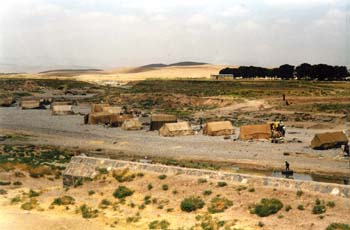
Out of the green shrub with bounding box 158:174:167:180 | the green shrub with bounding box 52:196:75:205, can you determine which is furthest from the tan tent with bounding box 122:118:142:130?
the green shrub with bounding box 158:174:167:180

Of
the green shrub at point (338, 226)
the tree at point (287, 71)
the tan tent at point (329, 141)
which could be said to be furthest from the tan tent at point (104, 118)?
the tree at point (287, 71)

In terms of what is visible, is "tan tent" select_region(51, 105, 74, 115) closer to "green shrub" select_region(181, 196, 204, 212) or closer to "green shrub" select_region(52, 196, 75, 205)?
"green shrub" select_region(52, 196, 75, 205)

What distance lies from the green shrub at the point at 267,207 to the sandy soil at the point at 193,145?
16540 mm

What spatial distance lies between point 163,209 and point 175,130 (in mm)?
33457

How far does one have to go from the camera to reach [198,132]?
201ft

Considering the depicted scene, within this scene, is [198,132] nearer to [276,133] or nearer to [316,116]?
[276,133]

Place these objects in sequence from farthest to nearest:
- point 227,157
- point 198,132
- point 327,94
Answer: point 327,94, point 198,132, point 227,157

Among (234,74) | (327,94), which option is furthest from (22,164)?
(234,74)

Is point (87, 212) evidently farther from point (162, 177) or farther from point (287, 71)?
point (287, 71)

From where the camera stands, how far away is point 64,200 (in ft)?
92.7

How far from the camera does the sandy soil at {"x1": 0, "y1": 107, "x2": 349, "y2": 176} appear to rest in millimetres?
43094

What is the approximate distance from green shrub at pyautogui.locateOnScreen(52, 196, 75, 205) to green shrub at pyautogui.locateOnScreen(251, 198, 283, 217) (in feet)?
33.0

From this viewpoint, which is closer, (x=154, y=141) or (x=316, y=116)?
(x=154, y=141)

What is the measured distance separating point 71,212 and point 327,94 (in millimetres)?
89435
